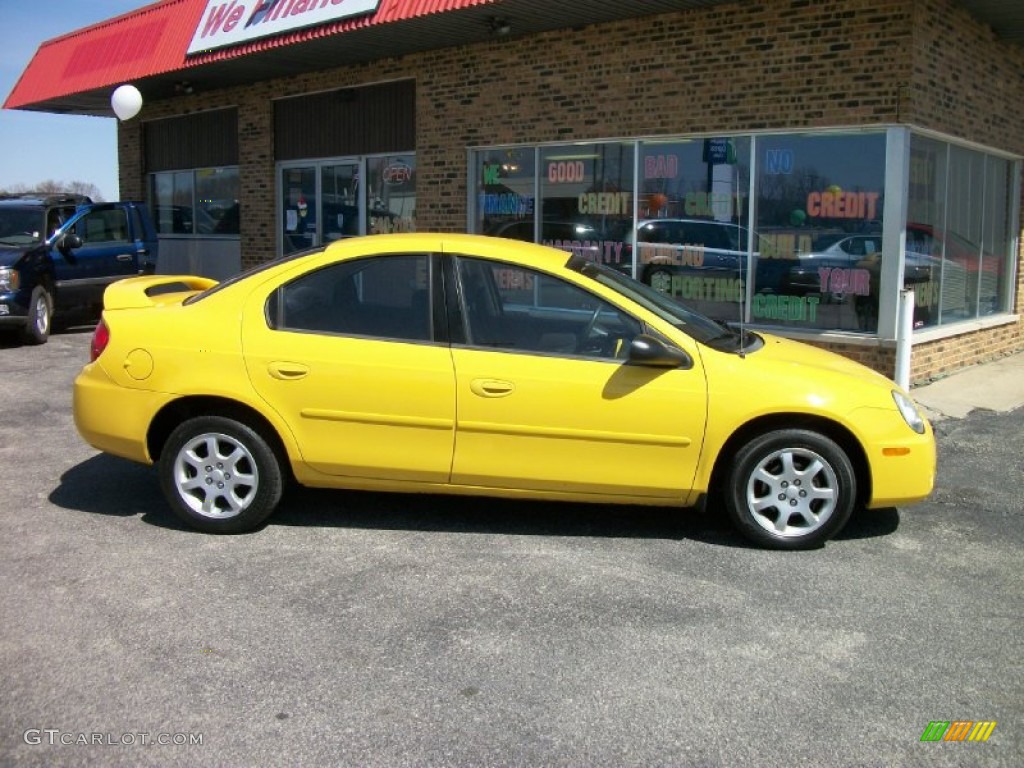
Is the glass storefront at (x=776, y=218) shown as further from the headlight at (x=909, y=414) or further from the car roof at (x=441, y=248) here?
the car roof at (x=441, y=248)

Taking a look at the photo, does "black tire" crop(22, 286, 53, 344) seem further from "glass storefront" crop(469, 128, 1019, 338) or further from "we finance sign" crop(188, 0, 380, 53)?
"glass storefront" crop(469, 128, 1019, 338)

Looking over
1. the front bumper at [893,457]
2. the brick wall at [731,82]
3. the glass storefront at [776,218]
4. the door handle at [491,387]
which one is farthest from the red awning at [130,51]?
the front bumper at [893,457]

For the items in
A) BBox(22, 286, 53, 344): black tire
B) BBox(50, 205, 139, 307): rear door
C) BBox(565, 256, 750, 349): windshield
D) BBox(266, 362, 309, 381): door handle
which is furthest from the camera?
BBox(50, 205, 139, 307): rear door

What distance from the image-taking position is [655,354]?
15.6 feet

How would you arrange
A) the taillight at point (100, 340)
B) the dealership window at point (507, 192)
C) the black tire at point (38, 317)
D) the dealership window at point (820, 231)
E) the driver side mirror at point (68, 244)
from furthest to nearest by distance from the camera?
the driver side mirror at point (68, 244), the black tire at point (38, 317), the dealership window at point (507, 192), the dealership window at point (820, 231), the taillight at point (100, 340)

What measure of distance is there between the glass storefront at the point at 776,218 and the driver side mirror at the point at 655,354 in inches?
193

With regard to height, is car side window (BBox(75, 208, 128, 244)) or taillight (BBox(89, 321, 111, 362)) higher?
car side window (BBox(75, 208, 128, 244))

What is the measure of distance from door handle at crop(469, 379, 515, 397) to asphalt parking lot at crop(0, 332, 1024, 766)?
0.81 meters

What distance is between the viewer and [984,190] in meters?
11.5

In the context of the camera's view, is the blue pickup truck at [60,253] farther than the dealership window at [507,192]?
Yes

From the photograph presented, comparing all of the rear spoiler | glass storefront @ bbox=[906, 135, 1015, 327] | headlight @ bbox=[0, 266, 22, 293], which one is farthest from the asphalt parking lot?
headlight @ bbox=[0, 266, 22, 293]

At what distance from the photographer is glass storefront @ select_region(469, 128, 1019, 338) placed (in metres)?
9.10

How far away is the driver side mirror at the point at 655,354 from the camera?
475 centimetres

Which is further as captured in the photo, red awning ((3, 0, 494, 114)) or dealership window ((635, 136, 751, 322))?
red awning ((3, 0, 494, 114))
